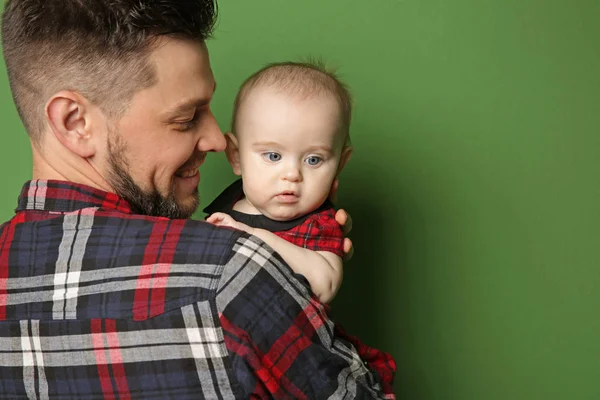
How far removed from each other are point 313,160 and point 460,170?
2.55ft

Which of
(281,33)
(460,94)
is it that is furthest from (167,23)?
(460,94)

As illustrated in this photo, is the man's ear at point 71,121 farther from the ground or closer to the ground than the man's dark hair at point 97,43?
closer to the ground

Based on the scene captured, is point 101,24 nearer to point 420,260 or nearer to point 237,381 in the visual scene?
point 237,381

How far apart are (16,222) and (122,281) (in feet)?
0.87

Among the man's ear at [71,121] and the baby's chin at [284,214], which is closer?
the man's ear at [71,121]

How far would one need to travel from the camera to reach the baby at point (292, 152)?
6.25 ft

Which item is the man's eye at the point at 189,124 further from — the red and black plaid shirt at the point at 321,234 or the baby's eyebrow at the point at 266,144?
the red and black plaid shirt at the point at 321,234

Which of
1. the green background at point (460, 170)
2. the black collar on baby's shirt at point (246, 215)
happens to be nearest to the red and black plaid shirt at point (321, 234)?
the black collar on baby's shirt at point (246, 215)

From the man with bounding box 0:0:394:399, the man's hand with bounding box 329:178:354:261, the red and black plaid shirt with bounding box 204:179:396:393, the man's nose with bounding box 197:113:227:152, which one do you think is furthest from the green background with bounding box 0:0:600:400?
the man with bounding box 0:0:394:399

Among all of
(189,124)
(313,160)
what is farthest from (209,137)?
(313,160)

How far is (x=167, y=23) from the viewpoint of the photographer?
5.38ft

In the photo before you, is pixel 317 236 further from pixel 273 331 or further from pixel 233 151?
pixel 273 331

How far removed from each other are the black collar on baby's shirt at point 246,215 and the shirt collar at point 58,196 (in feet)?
1.59

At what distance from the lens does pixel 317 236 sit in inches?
74.7
